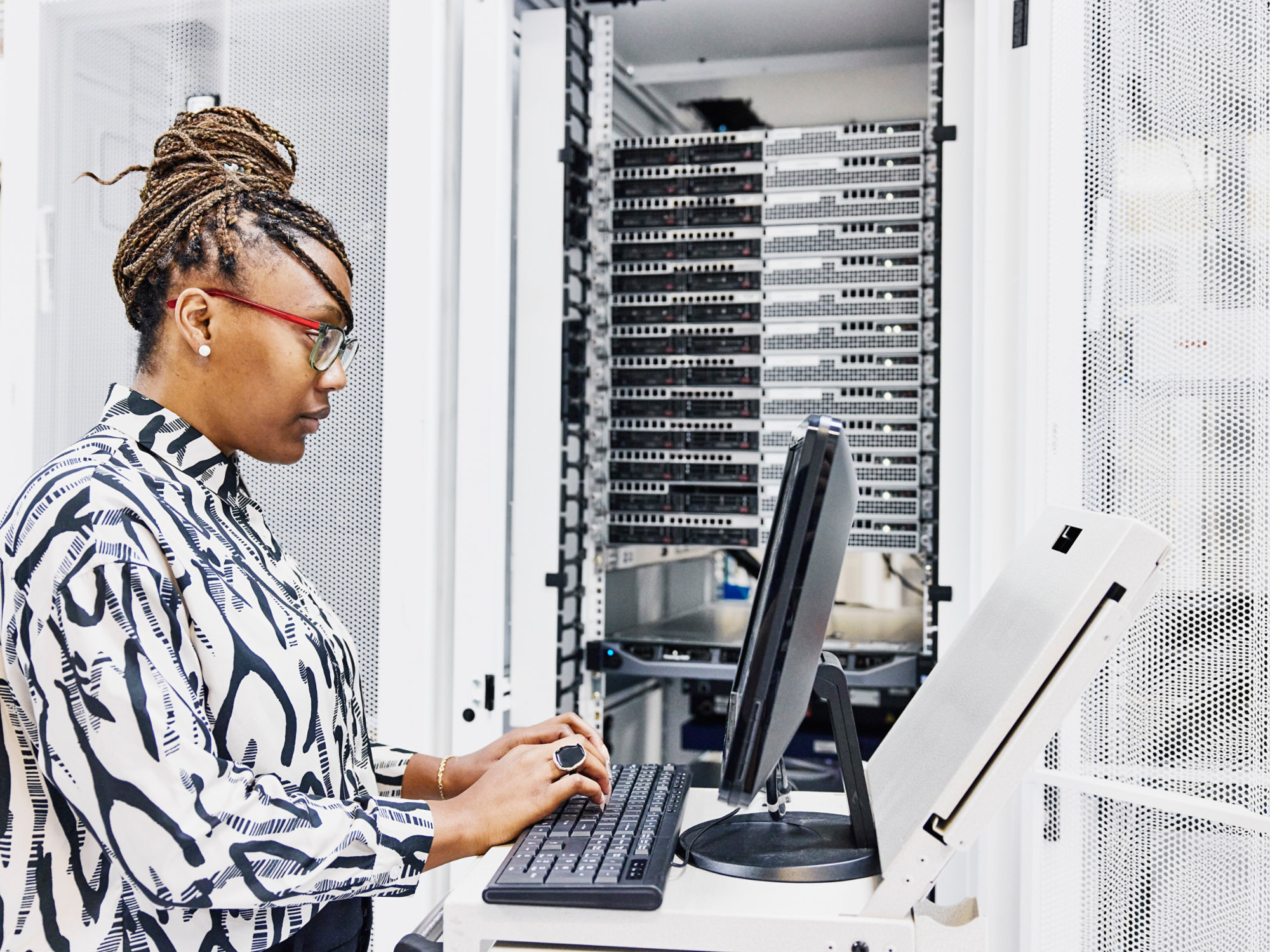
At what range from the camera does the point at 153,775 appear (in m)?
0.80

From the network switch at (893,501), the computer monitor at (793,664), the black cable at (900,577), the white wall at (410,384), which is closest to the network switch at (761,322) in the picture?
the network switch at (893,501)

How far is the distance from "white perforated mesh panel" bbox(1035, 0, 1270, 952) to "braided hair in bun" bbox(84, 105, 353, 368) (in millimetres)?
1064

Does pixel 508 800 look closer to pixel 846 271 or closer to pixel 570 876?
pixel 570 876

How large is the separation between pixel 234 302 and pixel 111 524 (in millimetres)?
269

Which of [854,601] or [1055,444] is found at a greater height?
[1055,444]

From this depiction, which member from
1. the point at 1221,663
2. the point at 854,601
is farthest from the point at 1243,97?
the point at 854,601

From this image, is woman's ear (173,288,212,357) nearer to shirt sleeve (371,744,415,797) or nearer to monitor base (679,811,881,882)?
shirt sleeve (371,744,415,797)

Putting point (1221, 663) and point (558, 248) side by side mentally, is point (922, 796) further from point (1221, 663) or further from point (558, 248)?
point (558, 248)

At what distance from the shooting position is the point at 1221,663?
1.36 m

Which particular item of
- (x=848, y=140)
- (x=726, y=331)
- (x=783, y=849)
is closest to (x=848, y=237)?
(x=848, y=140)

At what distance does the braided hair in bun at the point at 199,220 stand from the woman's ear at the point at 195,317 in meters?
0.03

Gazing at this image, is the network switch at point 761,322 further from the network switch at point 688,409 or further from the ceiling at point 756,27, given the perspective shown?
the ceiling at point 756,27

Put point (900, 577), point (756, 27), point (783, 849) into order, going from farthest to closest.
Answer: point (900, 577), point (756, 27), point (783, 849)

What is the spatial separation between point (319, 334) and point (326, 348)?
16 millimetres
